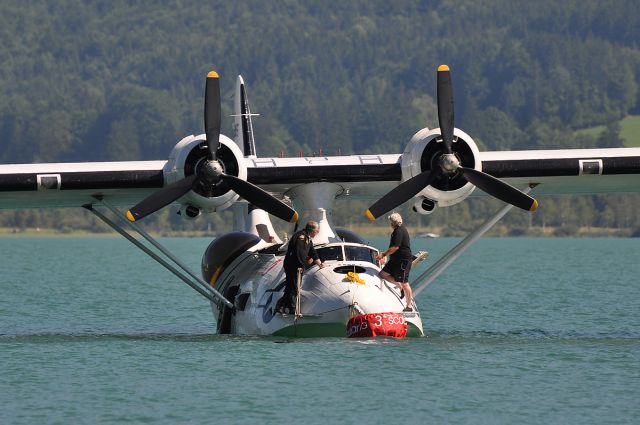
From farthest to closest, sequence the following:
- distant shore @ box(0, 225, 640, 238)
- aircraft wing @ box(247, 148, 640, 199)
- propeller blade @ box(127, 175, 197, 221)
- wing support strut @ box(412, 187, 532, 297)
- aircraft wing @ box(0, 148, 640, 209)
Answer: distant shore @ box(0, 225, 640, 238)
wing support strut @ box(412, 187, 532, 297)
aircraft wing @ box(247, 148, 640, 199)
aircraft wing @ box(0, 148, 640, 209)
propeller blade @ box(127, 175, 197, 221)

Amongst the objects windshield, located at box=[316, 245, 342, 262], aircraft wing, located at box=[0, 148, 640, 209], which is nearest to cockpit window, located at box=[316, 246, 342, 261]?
windshield, located at box=[316, 245, 342, 262]

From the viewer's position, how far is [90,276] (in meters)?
66.9

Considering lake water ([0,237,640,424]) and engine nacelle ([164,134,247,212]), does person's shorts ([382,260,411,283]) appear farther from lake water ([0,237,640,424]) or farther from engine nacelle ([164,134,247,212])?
engine nacelle ([164,134,247,212])

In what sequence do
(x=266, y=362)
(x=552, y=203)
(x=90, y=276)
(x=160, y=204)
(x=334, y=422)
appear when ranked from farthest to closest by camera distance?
(x=552, y=203) < (x=90, y=276) < (x=160, y=204) < (x=266, y=362) < (x=334, y=422)

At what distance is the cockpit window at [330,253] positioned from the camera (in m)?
24.1

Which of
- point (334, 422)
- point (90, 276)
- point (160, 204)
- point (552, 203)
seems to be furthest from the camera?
point (552, 203)

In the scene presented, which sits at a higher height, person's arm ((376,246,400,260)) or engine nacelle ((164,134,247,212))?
engine nacelle ((164,134,247,212))

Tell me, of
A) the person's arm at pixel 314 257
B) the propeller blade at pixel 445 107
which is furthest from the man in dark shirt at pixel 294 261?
the propeller blade at pixel 445 107

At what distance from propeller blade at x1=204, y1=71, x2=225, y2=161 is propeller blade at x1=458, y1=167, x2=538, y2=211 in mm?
4134

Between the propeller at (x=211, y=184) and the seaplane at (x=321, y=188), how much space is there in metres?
0.02

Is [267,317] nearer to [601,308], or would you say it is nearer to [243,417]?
[243,417]

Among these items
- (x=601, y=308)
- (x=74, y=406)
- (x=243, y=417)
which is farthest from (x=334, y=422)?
(x=601, y=308)

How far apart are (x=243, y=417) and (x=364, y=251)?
6.81 metres

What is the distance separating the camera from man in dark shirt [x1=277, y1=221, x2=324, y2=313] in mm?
23578
